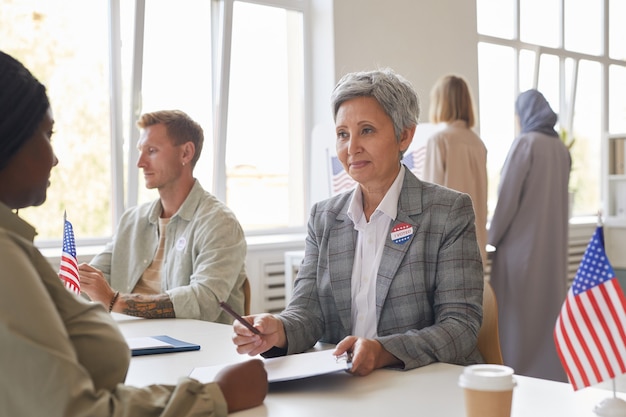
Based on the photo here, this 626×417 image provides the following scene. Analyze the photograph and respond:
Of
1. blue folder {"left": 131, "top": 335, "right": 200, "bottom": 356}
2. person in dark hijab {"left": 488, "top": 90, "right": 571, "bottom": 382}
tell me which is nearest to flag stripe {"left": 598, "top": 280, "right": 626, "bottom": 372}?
blue folder {"left": 131, "top": 335, "right": 200, "bottom": 356}

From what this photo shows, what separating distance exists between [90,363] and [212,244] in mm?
1769

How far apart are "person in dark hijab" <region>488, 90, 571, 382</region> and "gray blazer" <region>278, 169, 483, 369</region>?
2615 millimetres

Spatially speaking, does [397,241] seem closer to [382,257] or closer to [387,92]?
[382,257]

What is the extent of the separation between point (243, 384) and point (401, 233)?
83 centimetres

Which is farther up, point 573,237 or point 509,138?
point 509,138

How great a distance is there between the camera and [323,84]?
559 cm

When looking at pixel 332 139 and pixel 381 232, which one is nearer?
pixel 381 232

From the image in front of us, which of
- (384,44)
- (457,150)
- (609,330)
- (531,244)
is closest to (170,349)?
(609,330)

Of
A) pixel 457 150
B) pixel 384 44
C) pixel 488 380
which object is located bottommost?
pixel 488 380

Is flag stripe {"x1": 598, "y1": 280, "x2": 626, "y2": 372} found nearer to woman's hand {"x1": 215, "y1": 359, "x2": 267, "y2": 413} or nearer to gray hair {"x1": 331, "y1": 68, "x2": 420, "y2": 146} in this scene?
woman's hand {"x1": 215, "y1": 359, "x2": 267, "y2": 413}

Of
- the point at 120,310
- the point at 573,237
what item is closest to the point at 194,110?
the point at 120,310

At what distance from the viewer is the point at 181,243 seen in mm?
3051

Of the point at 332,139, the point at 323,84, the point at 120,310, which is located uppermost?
the point at 323,84

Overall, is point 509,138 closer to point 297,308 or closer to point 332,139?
point 332,139
